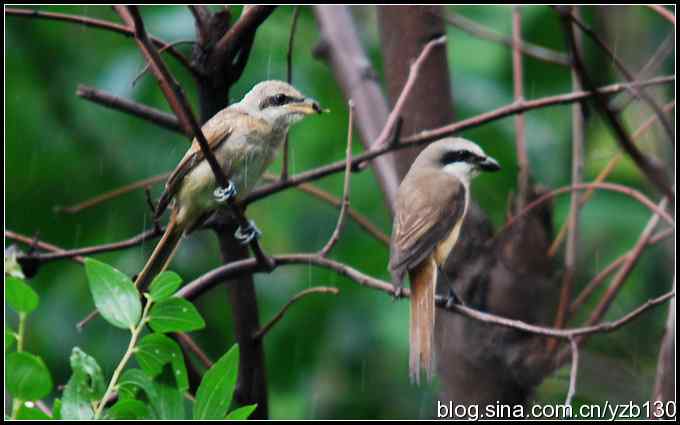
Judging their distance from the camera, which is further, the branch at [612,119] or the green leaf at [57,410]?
the branch at [612,119]

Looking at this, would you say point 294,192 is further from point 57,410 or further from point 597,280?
point 57,410

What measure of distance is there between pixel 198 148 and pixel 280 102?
20 cm

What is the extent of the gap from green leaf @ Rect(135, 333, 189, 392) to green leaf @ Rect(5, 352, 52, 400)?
0.11m

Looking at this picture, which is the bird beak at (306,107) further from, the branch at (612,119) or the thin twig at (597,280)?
the thin twig at (597,280)

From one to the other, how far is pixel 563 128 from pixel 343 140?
871mm

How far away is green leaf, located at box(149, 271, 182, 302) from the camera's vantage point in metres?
1.17

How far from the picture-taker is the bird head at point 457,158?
116 centimetres

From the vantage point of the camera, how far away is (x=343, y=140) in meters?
3.19

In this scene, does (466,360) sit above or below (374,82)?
below

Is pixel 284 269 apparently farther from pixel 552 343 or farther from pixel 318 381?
pixel 552 343

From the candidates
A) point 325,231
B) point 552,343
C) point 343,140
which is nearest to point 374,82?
point 343,140

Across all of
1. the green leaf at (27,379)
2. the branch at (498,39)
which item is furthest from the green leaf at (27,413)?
the branch at (498,39)

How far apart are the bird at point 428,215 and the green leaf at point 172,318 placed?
258 millimetres

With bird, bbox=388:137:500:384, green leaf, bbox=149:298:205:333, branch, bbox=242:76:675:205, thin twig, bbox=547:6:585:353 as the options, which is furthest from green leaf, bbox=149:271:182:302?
thin twig, bbox=547:6:585:353
